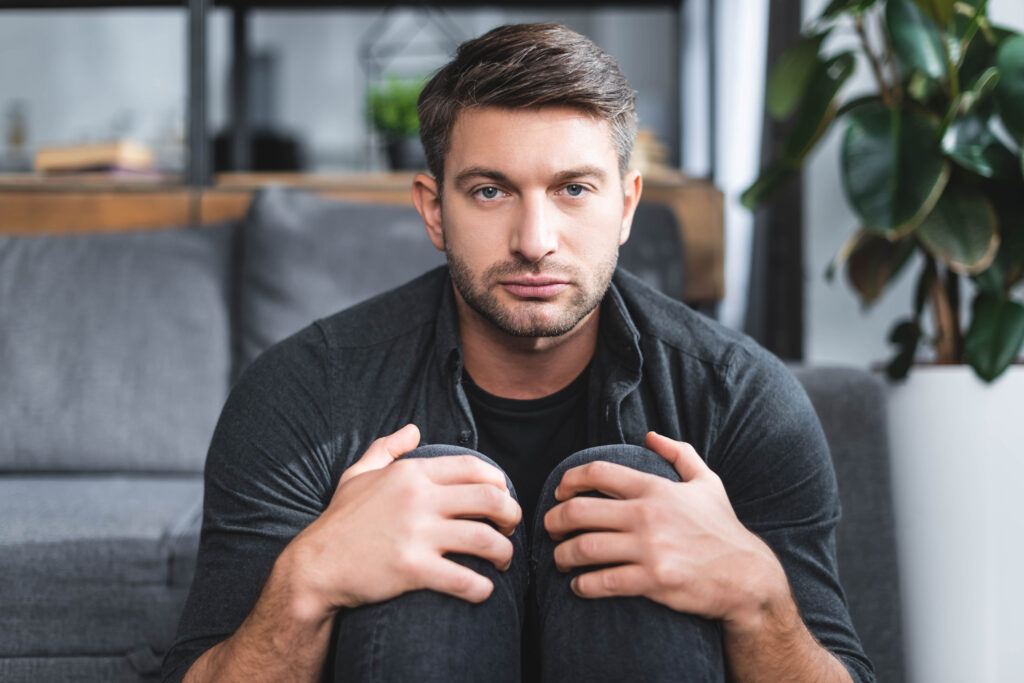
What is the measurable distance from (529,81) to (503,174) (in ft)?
0.34

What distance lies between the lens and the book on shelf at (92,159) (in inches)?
83.4

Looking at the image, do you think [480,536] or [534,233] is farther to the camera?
[534,233]

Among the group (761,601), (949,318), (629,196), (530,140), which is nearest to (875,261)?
(949,318)

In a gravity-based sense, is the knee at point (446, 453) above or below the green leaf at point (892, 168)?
below

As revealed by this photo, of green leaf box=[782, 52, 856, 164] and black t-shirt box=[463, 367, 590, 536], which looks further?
green leaf box=[782, 52, 856, 164]

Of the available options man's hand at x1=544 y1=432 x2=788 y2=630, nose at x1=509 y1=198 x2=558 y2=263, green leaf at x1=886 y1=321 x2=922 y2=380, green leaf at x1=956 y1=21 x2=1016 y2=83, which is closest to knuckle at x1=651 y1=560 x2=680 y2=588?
man's hand at x1=544 y1=432 x2=788 y2=630

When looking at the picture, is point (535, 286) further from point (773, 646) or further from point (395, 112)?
point (395, 112)

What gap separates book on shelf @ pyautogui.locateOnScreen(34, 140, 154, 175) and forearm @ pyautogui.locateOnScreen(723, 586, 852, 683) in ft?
6.04

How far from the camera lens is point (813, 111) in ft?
4.96

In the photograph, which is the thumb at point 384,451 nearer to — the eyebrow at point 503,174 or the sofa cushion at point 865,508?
the eyebrow at point 503,174

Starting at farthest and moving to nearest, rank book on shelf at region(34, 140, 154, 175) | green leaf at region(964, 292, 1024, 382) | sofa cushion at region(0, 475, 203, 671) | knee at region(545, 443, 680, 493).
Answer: book on shelf at region(34, 140, 154, 175) → green leaf at region(964, 292, 1024, 382) → sofa cushion at region(0, 475, 203, 671) → knee at region(545, 443, 680, 493)

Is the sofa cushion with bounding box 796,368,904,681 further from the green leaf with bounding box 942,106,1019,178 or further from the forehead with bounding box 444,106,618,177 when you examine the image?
the forehead with bounding box 444,106,618,177

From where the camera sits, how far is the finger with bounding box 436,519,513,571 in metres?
0.77

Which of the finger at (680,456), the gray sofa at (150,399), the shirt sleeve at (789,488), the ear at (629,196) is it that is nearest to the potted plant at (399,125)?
the gray sofa at (150,399)
